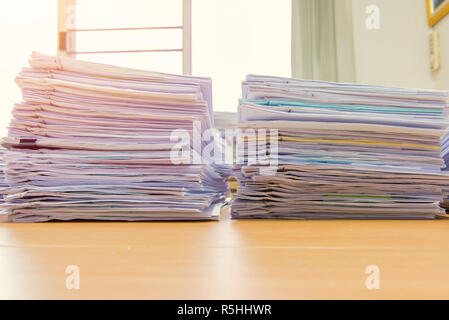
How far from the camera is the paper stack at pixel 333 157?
569 millimetres

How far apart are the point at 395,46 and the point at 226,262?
2216 mm

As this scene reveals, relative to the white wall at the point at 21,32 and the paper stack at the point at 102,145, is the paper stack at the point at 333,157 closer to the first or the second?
the paper stack at the point at 102,145

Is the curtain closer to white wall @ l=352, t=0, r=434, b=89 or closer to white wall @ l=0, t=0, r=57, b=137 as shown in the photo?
white wall @ l=352, t=0, r=434, b=89

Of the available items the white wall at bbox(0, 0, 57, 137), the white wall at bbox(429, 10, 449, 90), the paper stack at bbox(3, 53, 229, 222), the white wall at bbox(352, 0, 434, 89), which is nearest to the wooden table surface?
the paper stack at bbox(3, 53, 229, 222)

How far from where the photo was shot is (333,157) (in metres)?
0.58

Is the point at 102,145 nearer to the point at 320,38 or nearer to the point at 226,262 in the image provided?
the point at 226,262

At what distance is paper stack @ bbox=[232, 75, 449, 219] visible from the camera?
569 mm

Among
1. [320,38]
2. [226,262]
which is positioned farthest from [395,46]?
[226,262]

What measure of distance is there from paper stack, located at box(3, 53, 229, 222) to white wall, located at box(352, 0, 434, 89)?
1.77 metres

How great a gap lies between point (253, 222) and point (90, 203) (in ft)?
0.82

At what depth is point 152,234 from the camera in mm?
428

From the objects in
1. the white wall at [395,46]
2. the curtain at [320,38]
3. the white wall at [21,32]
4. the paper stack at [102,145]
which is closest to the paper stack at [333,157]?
the paper stack at [102,145]

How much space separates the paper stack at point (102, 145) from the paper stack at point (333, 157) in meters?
0.09
